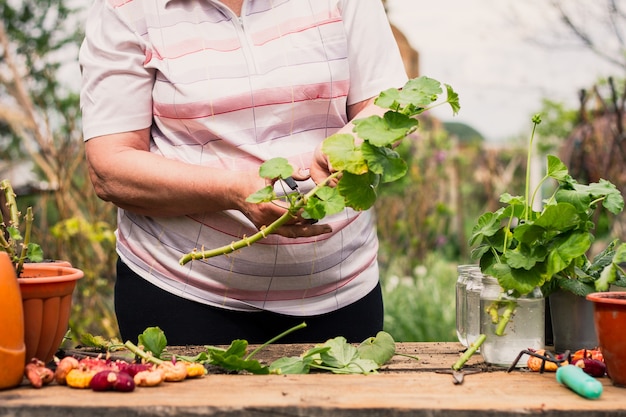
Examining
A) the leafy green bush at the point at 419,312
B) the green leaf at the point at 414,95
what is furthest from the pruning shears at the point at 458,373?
the leafy green bush at the point at 419,312

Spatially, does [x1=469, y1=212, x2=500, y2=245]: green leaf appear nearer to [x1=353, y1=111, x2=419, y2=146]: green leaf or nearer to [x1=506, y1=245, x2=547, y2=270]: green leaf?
[x1=506, y1=245, x2=547, y2=270]: green leaf

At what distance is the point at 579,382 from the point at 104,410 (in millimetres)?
671

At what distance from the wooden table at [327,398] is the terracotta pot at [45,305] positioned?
91 millimetres

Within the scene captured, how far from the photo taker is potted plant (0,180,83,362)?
48.6 inches

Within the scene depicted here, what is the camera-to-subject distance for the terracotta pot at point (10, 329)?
1159mm

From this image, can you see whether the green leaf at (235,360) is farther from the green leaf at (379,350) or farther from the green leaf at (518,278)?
the green leaf at (518,278)

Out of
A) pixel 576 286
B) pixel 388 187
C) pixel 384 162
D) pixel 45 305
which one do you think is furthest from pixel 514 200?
pixel 388 187

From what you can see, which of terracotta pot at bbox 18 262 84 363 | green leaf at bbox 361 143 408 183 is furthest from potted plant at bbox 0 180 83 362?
green leaf at bbox 361 143 408 183

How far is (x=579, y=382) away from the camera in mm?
1176

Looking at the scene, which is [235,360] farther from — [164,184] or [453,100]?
[453,100]

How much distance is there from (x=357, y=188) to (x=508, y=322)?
1.20 ft

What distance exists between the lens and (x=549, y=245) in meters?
1.37

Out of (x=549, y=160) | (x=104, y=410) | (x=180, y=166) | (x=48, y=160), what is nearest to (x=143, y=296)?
(x=180, y=166)

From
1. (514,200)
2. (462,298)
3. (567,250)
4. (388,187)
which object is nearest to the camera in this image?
(567,250)
